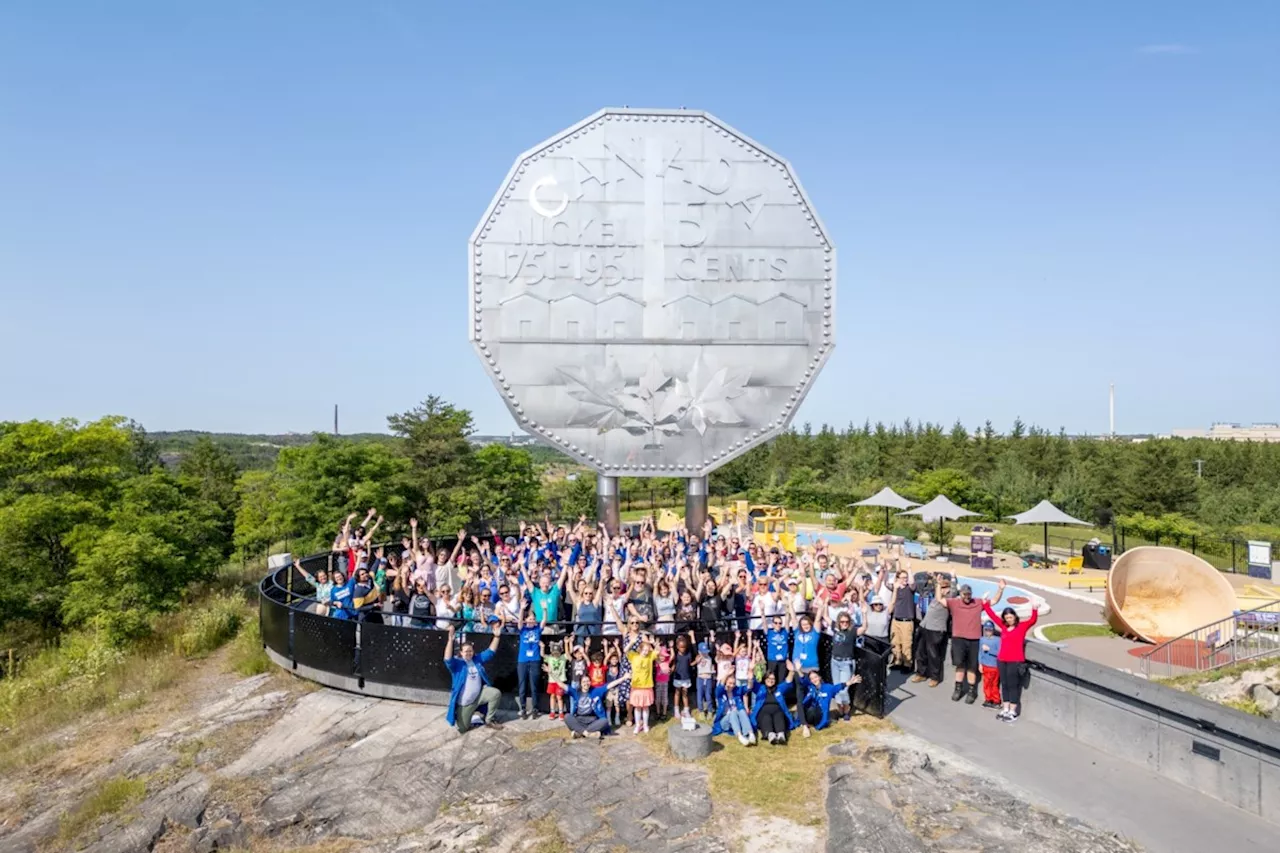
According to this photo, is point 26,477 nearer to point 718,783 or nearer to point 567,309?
point 567,309

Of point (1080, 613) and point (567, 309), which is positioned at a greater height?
point (567, 309)

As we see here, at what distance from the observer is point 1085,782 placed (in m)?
9.05

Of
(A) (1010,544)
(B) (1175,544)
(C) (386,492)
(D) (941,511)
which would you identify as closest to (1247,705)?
(D) (941,511)

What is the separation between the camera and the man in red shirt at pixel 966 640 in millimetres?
11586

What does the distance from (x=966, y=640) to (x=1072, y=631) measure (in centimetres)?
754

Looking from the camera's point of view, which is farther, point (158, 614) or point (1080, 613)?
point (158, 614)

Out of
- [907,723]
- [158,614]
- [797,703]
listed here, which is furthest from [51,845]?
[158,614]

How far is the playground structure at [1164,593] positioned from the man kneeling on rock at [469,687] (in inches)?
525

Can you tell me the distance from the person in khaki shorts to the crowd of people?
0.07 ft

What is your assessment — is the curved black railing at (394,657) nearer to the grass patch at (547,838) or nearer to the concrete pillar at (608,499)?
the grass patch at (547,838)

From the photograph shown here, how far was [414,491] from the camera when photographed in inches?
1407

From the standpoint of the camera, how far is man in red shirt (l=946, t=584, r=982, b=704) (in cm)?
1159

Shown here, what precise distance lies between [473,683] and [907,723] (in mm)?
5848

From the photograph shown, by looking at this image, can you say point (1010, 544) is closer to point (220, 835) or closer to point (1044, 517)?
point (1044, 517)
